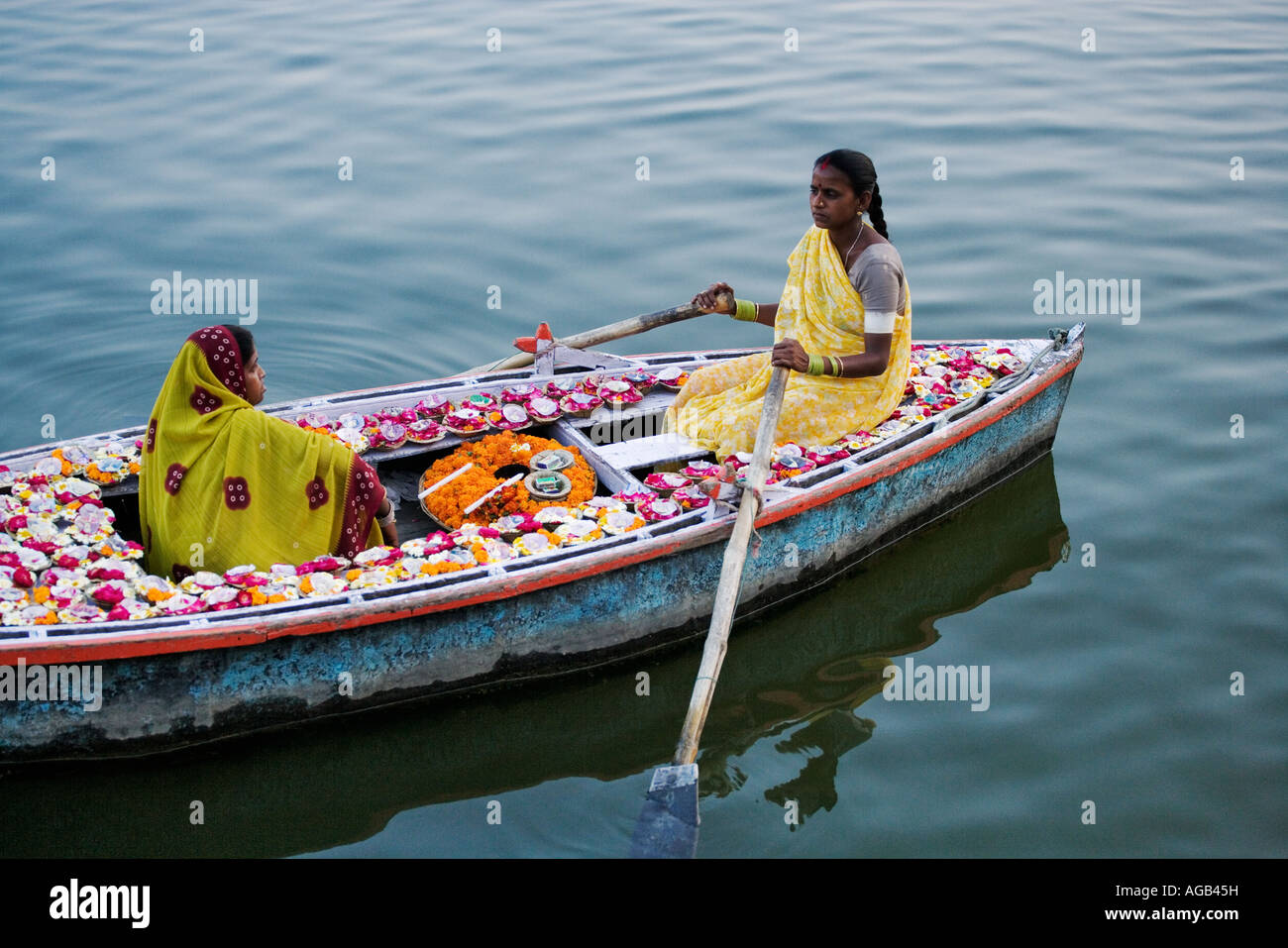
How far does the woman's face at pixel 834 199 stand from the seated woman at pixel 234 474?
2.10 m

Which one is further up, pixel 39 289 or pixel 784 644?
pixel 39 289

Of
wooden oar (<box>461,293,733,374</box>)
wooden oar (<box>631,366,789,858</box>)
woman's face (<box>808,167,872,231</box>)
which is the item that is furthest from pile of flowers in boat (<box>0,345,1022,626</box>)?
woman's face (<box>808,167,872,231</box>)

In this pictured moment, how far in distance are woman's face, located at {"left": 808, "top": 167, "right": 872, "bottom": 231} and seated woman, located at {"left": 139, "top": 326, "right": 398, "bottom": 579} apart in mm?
2097

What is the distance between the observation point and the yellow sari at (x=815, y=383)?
18.7ft

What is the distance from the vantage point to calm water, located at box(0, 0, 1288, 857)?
4.96 metres

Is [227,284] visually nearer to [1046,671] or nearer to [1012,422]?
[1012,422]

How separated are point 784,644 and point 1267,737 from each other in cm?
192

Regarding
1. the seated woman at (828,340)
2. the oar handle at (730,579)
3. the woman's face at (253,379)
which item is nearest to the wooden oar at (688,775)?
the oar handle at (730,579)

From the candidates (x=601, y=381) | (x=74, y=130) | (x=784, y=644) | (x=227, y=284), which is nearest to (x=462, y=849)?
(x=784, y=644)

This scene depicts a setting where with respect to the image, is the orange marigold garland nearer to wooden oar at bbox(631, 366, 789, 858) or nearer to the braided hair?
wooden oar at bbox(631, 366, 789, 858)

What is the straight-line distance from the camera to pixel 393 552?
16.3ft

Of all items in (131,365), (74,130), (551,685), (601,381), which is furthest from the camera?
(74,130)

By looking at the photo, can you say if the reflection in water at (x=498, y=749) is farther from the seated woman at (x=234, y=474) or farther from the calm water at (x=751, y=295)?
the seated woman at (x=234, y=474)

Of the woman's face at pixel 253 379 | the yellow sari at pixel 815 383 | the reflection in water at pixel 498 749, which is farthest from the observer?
the yellow sari at pixel 815 383
